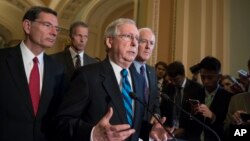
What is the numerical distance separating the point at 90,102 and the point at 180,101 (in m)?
1.39

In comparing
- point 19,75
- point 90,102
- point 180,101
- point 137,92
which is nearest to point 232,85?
point 180,101

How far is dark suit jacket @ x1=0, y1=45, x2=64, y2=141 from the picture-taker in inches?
77.2

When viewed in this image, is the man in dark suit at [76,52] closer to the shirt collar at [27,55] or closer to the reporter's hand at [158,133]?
the shirt collar at [27,55]

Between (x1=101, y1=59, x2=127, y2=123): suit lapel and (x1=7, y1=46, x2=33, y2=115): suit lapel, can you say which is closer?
(x1=101, y1=59, x2=127, y2=123): suit lapel

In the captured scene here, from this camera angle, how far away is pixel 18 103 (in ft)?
6.56

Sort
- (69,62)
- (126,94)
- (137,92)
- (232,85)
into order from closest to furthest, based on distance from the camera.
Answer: (126,94), (137,92), (69,62), (232,85)

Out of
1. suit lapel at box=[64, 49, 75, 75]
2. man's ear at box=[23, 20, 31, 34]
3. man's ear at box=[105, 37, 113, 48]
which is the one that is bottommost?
suit lapel at box=[64, 49, 75, 75]

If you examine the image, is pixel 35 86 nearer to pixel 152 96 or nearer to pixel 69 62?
pixel 152 96

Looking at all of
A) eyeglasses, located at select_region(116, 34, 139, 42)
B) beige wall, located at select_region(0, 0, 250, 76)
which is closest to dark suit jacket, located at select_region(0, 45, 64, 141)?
eyeglasses, located at select_region(116, 34, 139, 42)

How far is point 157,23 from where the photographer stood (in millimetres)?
5734

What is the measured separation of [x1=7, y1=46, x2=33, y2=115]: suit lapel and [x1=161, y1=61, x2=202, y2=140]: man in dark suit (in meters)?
1.06

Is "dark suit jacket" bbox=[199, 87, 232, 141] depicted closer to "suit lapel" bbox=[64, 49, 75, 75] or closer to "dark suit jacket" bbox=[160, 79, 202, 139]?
"dark suit jacket" bbox=[160, 79, 202, 139]

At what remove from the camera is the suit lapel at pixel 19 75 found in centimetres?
202

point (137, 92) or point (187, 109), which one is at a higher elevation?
point (137, 92)
